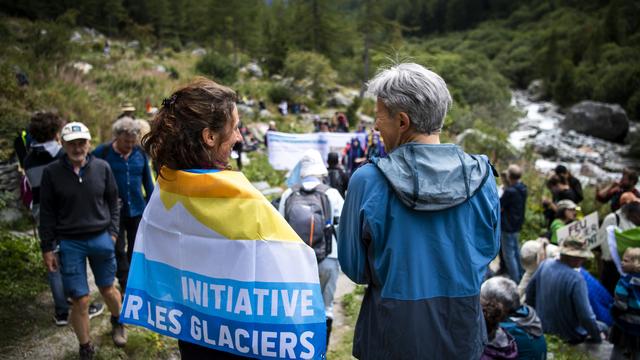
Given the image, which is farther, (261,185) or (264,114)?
(264,114)

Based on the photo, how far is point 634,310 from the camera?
3615 mm

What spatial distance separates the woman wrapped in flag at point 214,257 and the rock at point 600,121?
33.1 metres

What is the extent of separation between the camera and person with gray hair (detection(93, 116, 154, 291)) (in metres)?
4.02

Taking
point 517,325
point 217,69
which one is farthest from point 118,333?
point 217,69

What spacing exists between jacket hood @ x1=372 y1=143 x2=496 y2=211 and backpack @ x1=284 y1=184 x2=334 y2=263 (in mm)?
1880

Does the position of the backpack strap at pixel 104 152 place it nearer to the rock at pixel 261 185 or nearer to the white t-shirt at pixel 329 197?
the white t-shirt at pixel 329 197

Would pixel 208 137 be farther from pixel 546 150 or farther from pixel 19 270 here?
pixel 546 150

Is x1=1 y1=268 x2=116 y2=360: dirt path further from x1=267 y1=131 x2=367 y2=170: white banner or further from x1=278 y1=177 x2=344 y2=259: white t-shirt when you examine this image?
x1=267 y1=131 x2=367 y2=170: white banner

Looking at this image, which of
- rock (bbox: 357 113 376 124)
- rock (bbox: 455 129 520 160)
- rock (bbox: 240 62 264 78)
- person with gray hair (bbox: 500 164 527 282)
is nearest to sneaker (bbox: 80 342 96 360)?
person with gray hair (bbox: 500 164 527 282)

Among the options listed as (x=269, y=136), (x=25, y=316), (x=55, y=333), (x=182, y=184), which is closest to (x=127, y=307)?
(x=182, y=184)

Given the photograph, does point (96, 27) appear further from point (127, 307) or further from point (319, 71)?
point (127, 307)

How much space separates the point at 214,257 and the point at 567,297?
3845 mm

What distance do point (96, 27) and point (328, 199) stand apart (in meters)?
46.5

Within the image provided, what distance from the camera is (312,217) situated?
11.5 feet
